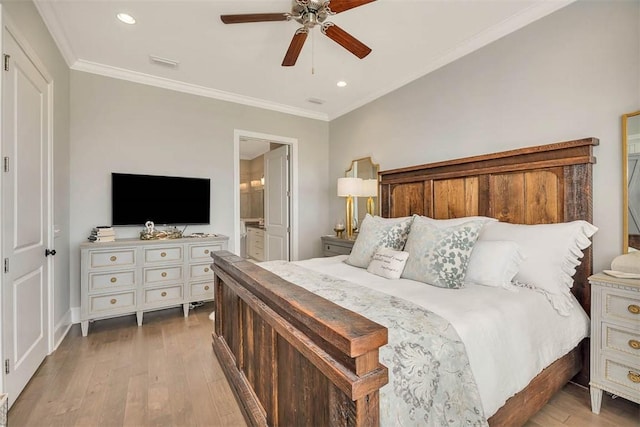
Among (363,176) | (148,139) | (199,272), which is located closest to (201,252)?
(199,272)

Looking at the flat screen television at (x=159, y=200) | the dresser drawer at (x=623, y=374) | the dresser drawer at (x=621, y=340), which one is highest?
the flat screen television at (x=159, y=200)

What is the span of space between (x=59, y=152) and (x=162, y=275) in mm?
1501

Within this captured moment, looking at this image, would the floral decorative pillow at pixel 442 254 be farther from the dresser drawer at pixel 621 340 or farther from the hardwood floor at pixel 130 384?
the hardwood floor at pixel 130 384

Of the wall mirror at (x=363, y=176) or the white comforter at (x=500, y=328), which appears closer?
the white comforter at (x=500, y=328)

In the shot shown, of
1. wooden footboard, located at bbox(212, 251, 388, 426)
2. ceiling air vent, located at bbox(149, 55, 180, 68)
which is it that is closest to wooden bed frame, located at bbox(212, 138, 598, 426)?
wooden footboard, located at bbox(212, 251, 388, 426)

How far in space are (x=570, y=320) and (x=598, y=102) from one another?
1.48 m

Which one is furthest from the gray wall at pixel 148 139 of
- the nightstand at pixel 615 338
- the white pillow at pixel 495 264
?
the nightstand at pixel 615 338

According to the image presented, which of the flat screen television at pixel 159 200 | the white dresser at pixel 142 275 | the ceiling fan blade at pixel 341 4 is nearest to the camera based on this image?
the ceiling fan blade at pixel 341 4

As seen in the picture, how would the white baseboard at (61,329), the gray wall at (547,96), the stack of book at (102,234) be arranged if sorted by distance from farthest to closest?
the stack of book at (102,234), the white baseboard at (61,329), the gray wall at (547,96)

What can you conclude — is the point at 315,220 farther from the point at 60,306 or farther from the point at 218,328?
the point at 60,306

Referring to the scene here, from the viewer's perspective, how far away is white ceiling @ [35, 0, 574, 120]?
229cm

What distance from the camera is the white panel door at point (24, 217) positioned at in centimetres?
176

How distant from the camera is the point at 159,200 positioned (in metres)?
3.50

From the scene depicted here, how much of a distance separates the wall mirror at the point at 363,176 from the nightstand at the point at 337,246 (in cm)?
45
